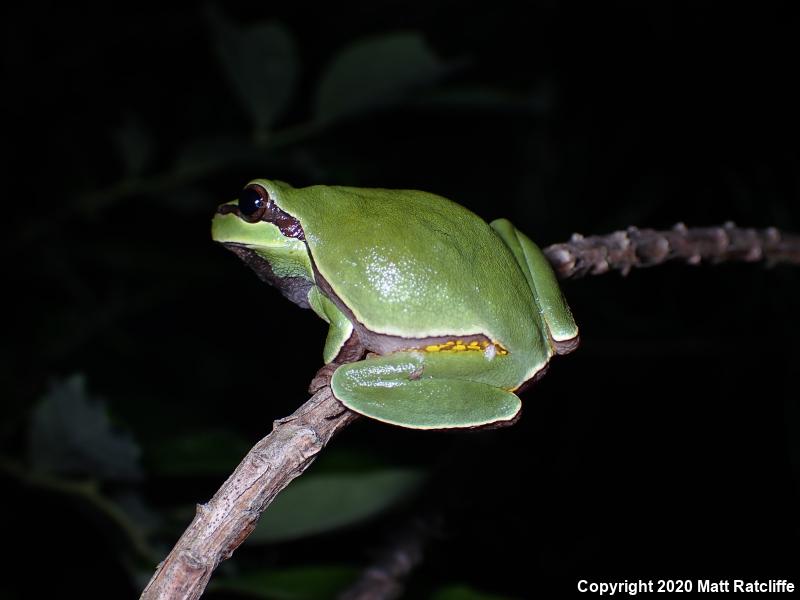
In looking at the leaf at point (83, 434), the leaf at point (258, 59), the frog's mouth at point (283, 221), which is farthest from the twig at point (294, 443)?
the leaf at point (258, 59)

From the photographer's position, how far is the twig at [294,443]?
1.03m

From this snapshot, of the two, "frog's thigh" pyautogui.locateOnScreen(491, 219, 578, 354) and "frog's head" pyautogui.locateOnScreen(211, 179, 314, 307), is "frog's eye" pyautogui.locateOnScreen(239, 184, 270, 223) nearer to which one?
"frog's head" pyautogui.locateOnScreen(211, 179, 314, 307)

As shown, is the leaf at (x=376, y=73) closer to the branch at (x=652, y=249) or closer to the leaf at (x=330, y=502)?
the branch at (x=652, y=249)

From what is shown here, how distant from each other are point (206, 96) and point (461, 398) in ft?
9.97

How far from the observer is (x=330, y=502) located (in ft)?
6.75

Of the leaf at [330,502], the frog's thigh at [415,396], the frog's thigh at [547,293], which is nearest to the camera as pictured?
the frog's thigh at [415,396]

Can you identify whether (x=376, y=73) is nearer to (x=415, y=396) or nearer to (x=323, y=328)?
(x=415, y=396)

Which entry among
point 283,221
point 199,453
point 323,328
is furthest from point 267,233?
point 323,328

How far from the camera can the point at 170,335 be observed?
4.05 meters

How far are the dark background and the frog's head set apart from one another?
0.55 m

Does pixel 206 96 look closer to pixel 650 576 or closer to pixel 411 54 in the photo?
pixel 411 54

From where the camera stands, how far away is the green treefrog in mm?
1483

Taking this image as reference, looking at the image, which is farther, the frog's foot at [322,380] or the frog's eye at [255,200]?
the frog's eye at [255,200]

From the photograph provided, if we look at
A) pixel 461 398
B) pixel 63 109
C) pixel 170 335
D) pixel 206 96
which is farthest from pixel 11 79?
pixel 461 398
